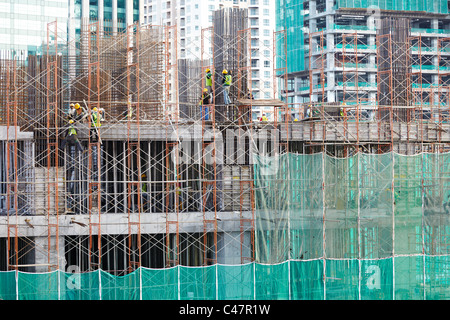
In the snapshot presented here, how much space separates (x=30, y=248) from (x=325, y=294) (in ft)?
40.2

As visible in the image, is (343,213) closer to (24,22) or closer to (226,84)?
(226,84)

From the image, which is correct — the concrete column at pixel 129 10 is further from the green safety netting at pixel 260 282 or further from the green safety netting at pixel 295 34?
the green safety netting at pixel 260 282

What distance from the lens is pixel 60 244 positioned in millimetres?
29359

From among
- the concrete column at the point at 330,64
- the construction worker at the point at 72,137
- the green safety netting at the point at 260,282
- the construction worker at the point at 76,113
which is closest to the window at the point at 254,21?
the concrete column at the point at 330,64

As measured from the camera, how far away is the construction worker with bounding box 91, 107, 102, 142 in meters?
29.4

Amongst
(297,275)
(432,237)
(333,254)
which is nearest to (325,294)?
(297,275)

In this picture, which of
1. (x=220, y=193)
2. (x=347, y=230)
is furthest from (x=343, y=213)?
(x=220, y=193)

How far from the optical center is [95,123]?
2989 cm

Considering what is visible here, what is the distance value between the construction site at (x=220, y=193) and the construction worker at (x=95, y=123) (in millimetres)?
176

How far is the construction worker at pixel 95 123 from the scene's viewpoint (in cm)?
2940

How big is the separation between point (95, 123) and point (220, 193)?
6416 mm

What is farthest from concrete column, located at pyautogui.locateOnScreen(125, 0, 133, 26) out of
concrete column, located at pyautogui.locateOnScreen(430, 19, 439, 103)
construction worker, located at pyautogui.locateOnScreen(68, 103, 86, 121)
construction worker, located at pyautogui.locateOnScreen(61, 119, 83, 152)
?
construction worker, located at pyautogui.locateOnScreen(61, 119, 83, 152)

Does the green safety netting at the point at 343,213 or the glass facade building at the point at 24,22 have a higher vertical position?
the glass facade building at the point at 24,22

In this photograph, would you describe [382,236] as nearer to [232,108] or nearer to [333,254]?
[333,254]
